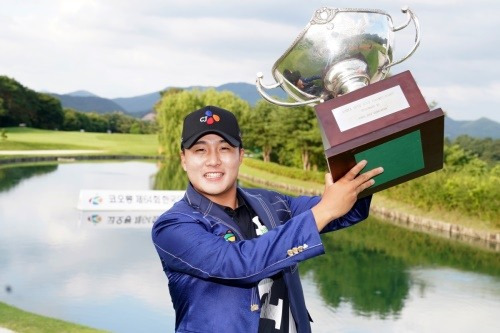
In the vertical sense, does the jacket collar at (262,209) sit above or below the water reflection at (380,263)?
above

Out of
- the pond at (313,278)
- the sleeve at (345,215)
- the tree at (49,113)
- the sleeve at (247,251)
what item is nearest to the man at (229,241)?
the sleeve at (247,251)

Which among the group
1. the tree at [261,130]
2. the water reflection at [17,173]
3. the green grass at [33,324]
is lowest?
the water reflection at [17,173]

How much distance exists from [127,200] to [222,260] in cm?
1383

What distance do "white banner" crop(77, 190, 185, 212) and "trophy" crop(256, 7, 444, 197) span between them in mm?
13206

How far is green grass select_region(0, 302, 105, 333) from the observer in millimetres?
6039

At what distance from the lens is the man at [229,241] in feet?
4.49

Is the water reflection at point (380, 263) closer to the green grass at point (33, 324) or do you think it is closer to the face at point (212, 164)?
the green grass at point (33, 324)

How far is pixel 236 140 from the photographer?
5.09 feet

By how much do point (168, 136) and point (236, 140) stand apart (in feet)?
114

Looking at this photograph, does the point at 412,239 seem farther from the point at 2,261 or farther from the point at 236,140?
the point at 236,140

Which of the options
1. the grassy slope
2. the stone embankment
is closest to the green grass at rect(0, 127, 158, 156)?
the grassy slope

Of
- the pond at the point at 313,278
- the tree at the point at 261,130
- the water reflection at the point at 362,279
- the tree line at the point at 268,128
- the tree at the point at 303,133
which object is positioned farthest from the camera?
the tree at the point at 261,130

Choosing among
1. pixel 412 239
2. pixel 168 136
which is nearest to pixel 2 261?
pixel 412 239

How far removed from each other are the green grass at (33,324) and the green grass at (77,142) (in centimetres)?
3482
